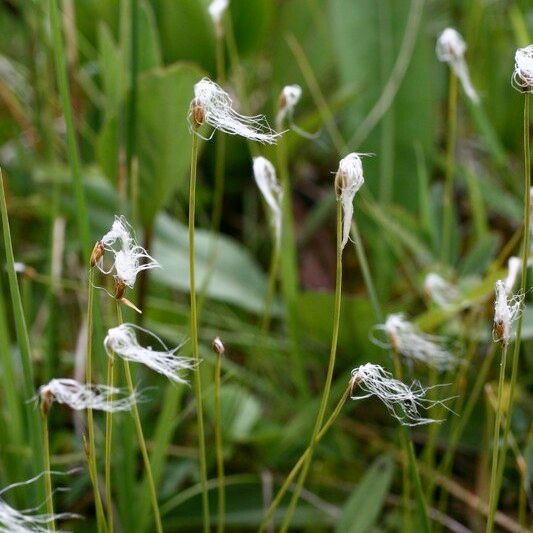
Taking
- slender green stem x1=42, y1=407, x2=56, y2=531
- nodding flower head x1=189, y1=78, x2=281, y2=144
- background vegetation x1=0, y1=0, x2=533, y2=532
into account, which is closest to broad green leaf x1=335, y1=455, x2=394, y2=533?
background vegetation x1=0, y1=0, x2=533, y2=532

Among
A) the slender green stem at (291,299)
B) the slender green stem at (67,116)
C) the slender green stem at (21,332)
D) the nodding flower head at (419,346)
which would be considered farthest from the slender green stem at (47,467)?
the slender green stem at (291,299)

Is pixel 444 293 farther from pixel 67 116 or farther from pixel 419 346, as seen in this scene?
pixel 67 116

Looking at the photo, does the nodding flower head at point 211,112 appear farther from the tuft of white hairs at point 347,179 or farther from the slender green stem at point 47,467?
the slender green stem at point 47,467

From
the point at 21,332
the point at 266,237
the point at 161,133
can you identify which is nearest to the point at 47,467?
the point at 21,332

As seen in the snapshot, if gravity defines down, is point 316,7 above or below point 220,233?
above

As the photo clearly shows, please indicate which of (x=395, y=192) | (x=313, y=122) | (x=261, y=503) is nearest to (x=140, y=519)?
(x=261, y=503)

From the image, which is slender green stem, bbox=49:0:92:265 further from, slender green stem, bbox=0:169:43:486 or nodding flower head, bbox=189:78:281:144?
nodding flower head, bbox=189:78:281:144

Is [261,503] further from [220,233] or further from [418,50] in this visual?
[418,50]

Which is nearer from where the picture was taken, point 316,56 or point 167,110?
point 167,110
